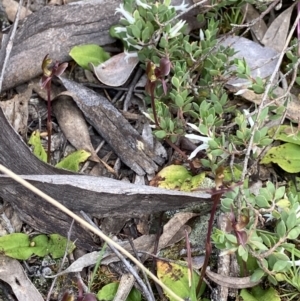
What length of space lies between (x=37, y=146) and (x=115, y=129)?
1.00 feet

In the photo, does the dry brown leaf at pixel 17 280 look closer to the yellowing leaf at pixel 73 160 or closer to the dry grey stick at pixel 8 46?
the yellowing leaf at pixel 73 160

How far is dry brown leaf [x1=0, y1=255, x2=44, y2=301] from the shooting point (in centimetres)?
200

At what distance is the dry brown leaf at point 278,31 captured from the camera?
256 centimetres

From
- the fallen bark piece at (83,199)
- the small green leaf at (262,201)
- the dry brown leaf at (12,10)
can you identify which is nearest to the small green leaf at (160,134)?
the fallen bark piece at (83,199)

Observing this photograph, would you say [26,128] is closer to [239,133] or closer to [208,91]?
[208,91]

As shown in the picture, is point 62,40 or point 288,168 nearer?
point 288,168

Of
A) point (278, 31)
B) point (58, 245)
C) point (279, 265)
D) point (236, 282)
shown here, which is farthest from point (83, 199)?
point (278, 31)

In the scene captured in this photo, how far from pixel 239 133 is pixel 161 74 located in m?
0.33

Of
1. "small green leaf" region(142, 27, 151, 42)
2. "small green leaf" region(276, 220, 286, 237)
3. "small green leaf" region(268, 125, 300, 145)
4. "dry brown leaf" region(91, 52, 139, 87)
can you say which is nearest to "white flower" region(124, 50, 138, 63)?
"dry brown leaf" region(91, 52, 139, 87)

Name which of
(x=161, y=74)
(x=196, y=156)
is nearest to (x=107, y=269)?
(x=196, y=156)

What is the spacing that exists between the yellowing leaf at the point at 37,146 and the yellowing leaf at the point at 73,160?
0.06 m

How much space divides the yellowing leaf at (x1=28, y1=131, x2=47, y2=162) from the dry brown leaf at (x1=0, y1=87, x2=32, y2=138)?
7cm

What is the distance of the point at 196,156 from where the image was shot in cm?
224

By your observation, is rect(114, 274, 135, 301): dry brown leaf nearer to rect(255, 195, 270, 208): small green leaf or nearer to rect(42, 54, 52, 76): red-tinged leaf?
rect(255, 195, 270, 208): small green leaf
